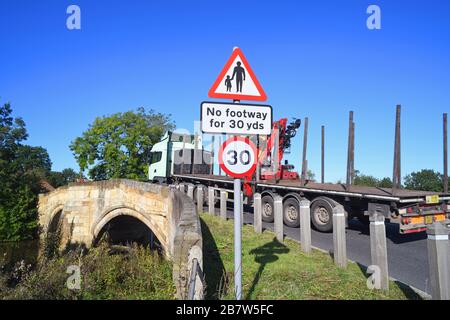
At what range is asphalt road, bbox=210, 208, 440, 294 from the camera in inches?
202

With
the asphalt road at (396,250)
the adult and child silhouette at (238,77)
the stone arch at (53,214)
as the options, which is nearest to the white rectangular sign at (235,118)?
the adult and child silhouette at (238,77)

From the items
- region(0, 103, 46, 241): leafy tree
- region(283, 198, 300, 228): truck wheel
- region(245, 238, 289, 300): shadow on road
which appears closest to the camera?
region(245, 238, 289, 300): shadow on road

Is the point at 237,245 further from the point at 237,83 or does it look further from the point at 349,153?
the point at 349,153

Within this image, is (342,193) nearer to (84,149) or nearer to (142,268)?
(142,268)

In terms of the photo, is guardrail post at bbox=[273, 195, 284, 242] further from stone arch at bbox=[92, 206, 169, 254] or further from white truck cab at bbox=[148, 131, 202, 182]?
white truck cab at bbox=[148, 131, 202, 182]

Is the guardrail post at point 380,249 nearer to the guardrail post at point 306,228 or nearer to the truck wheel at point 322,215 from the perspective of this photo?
the guardrail post at point 306,228

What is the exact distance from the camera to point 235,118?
11.0ft

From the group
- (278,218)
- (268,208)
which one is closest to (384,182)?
(268,208)

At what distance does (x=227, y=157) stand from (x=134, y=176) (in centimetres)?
2710

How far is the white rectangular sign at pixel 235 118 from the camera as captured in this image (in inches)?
130

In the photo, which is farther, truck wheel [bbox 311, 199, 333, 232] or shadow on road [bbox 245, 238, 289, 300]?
truck wheel [bbox 311, 199, 333, 232]

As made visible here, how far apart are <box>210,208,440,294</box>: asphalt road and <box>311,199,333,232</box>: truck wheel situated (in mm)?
191

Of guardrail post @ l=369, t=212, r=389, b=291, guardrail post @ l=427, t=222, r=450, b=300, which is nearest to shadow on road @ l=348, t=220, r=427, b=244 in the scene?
guardrail post @ l=369, t=212, r=389, b=291

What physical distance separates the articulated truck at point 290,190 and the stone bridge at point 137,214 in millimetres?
3103
